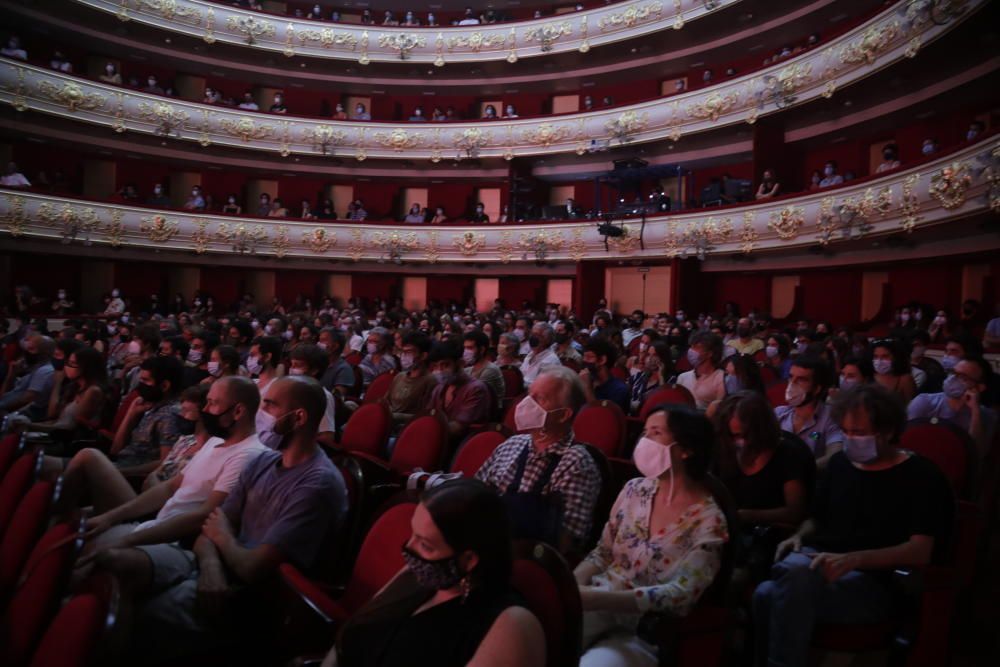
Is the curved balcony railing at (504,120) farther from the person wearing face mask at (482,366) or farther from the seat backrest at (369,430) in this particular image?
the seat backrest at (369,430)

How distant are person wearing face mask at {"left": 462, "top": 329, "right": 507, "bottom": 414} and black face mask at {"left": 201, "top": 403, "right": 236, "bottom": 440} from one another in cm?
240

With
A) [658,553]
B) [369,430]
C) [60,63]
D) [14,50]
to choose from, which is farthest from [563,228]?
[658,553]

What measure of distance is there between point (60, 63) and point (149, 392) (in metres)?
16.8

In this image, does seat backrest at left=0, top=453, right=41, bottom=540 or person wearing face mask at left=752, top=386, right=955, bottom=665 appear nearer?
person wearing face mask at left=752, top=386, right=955, bottom=665

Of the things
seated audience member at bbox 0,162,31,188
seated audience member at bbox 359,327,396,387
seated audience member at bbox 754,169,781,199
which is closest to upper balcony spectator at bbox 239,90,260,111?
seated audience member at bbox 0,162,31,188

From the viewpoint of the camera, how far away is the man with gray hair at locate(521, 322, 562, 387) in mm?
6547

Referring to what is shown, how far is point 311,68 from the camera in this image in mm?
20000

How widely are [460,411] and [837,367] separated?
13.4 ft

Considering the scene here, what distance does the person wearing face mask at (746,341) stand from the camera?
8.34 metres

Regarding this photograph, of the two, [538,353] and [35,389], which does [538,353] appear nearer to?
[538,353]

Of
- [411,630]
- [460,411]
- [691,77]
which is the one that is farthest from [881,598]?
[691,77]

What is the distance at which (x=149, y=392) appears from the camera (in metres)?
3.82

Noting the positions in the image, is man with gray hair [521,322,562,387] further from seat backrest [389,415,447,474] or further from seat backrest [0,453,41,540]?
seat backrest [0,453,41,540]

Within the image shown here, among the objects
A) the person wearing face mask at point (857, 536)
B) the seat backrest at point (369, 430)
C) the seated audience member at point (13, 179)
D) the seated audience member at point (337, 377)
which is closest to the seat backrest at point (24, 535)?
the seat backrest at point (369, 430)
